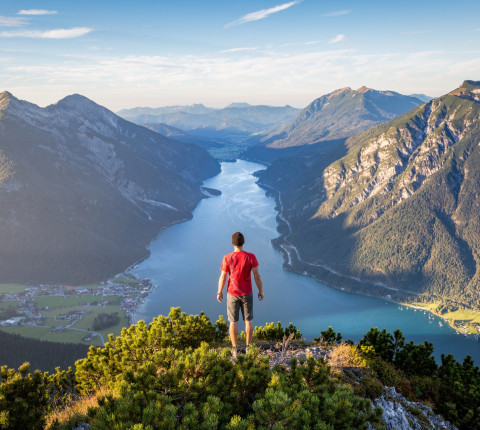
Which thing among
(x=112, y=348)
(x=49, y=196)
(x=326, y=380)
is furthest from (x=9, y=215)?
(x=326, y=380)

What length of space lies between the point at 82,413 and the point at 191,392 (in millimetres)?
4399

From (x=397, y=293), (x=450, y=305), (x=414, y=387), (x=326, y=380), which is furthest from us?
(x=397, y=293)

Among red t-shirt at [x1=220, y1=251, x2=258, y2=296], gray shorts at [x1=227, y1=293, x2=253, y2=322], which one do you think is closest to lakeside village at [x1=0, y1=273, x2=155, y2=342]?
gray shorts at [x1=227, y1=293, x2=253, y2=322]

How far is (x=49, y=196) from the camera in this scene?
184 m

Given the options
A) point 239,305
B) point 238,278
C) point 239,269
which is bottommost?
point 239,305

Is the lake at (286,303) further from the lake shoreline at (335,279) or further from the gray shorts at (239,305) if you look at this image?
the gray shorts at (239,305)

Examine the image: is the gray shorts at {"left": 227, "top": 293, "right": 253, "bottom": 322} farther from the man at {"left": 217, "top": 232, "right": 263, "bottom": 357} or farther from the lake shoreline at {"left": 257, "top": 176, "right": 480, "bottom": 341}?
the lake shoreline at {"left": 257, "top": 176, "right": 480, "bottom": 341}

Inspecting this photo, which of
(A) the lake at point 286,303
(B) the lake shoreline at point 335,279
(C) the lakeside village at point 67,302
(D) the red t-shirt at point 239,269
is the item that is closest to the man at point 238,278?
(D) the red t-shirt at point 239,269

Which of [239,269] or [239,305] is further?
[239,305]

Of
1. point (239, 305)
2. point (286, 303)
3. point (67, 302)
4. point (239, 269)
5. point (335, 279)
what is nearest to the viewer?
point (239, 269)

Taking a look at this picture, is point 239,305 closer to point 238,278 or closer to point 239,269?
point 238,278

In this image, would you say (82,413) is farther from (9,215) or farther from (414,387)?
(9,215)

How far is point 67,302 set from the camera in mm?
125125

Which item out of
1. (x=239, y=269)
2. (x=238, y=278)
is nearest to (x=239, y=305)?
(x=238, y=278)
